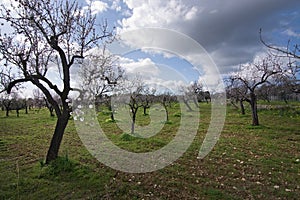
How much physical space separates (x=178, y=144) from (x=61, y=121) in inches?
218

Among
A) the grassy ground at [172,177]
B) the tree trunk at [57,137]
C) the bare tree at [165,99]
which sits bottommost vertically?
the grassy ground at [172,177]

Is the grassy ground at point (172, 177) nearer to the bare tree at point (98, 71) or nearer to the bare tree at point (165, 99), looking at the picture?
the bare tree at point (98, 71)

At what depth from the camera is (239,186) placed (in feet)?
17.4

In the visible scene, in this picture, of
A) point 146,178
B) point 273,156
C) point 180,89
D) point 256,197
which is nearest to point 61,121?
point 146,178

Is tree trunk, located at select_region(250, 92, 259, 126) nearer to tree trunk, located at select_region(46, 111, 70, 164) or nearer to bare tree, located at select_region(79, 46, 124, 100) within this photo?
bare tree, located at select_region(79, 46, 124, 100)

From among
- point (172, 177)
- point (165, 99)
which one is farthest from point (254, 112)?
point (165, 99)

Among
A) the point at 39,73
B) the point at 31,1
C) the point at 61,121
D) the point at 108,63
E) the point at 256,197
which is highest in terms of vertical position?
the point at 31,1

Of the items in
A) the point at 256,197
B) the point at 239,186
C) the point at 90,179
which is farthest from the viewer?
the point at 90,179

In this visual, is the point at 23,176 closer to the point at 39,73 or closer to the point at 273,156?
the point at 39,73

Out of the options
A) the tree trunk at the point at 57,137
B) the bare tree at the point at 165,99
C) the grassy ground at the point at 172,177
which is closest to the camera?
the grassy ground at the point at 172,177

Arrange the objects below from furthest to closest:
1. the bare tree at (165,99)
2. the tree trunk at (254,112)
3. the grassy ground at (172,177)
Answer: the bare tree at (165,99), the tree trunk at (254,112), the grassy ground at (172,177)

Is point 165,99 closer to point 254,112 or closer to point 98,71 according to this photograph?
point 254,112

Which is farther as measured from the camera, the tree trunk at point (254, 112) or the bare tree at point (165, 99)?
the bare tree at point (165, 99)

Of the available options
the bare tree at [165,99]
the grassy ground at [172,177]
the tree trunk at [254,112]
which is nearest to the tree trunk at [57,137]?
the grassy ground at [172,177]
